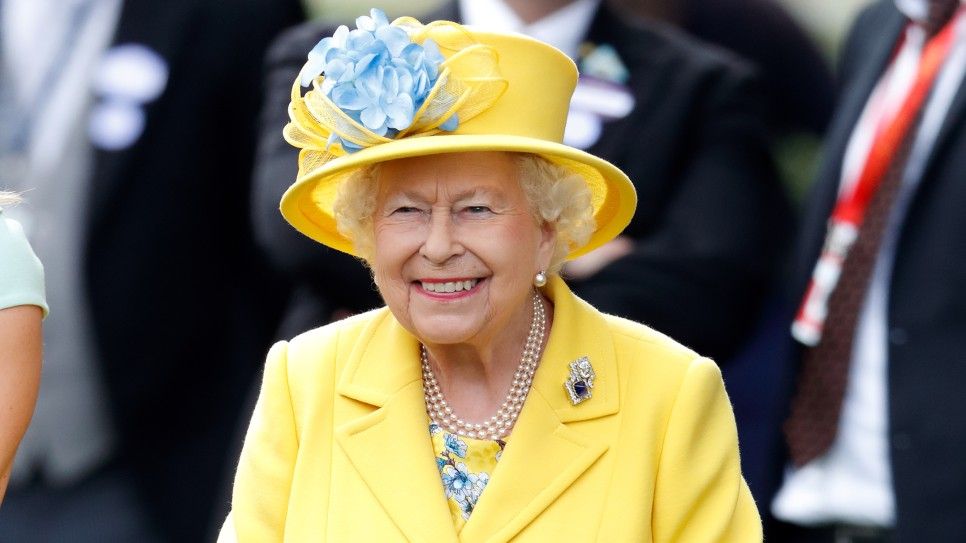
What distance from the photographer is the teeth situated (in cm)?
293

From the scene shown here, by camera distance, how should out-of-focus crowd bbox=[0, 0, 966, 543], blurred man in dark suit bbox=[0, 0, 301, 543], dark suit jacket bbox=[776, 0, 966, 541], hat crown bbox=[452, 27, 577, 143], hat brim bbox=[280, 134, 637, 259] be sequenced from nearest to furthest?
1. hat brim bbox=[280, 134, 637, 259]
2. hat crown bbox=[452, 27, 577, 143]
3. dark suit jacket bbox=[776, 0, 966, 541]
4. out-of-focus crowd bbox=[0, 0, 966, 543]
5. blurred man in dark suit bbox=[0, 0, 301, 543]

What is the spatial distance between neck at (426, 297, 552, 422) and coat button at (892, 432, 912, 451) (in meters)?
1.66

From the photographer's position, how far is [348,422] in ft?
10.1

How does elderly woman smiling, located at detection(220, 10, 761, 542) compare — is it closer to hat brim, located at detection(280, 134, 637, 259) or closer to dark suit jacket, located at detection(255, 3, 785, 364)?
hat brim, located at detection(280, 134, 637, 259)

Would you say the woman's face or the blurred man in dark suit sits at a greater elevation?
the woman's face

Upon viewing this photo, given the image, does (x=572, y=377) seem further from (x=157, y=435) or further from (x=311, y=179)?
(x=157, y=435)

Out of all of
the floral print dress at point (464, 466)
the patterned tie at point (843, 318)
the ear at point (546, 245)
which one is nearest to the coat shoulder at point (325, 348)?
the floral print dress at point (464, 466)

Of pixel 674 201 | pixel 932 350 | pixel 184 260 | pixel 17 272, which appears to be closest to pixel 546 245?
pixel 17 272

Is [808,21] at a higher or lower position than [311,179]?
lower

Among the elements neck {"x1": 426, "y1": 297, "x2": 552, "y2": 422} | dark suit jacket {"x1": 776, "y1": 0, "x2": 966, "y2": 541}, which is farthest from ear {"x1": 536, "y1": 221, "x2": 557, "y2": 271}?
dark suit jacket {"x1": 776, "y1": 0, "x2": 966, "y2": 541}

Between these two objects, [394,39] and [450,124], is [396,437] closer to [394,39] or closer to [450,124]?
[450,124]

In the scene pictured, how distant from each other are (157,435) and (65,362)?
373mm

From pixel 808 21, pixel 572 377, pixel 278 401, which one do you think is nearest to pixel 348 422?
pixel 278 401

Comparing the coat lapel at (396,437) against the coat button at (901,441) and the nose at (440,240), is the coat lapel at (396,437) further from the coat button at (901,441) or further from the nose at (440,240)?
the coat button at (901,441)
